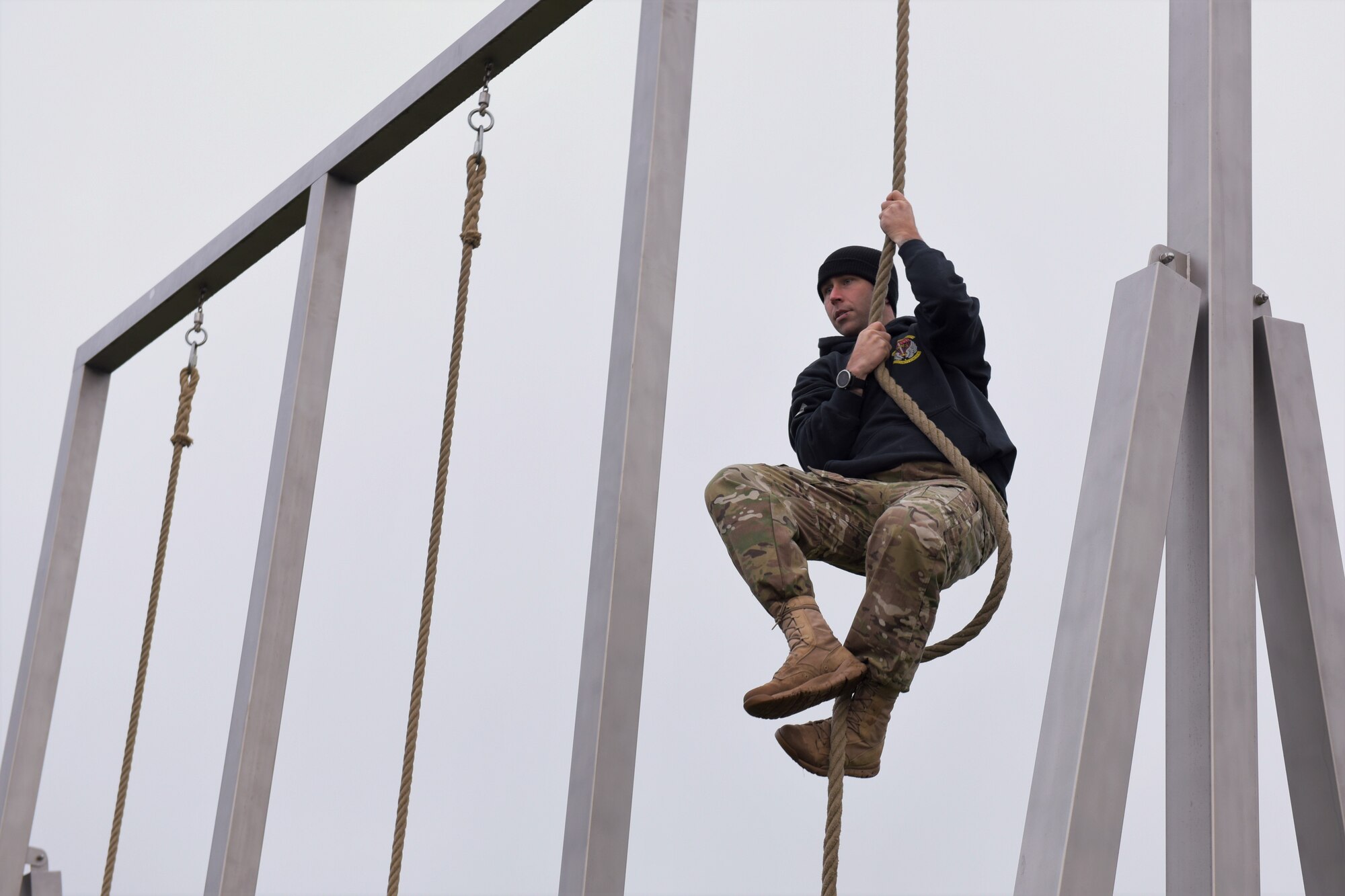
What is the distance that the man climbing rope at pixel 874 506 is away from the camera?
259cm

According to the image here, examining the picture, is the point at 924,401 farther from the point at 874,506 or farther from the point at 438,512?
the point at 438,512

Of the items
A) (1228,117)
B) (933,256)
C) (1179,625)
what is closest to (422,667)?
(933,256)

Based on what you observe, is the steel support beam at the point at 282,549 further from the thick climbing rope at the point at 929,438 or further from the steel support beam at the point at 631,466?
the thick climbing rope at the point at 929,438

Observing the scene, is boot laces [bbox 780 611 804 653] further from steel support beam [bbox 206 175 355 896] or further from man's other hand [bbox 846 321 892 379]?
steel support beam [bbox 206 175 355 896]

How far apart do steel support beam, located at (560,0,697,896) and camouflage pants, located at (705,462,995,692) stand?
18 cm

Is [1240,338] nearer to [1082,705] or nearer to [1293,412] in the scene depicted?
[1293,412]

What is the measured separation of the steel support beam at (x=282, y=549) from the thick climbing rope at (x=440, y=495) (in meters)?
0.37

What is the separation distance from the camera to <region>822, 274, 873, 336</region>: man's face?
10.1 feet

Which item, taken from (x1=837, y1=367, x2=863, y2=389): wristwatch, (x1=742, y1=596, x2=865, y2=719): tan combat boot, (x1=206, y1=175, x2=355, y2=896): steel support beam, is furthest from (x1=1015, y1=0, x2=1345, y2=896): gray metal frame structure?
(x1=206, y1=175, x2=355, y2=896): steel support beam

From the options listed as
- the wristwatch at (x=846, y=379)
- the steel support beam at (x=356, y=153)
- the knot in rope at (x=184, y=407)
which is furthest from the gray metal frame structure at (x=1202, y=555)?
the knot in rope at (x=184, y=407)

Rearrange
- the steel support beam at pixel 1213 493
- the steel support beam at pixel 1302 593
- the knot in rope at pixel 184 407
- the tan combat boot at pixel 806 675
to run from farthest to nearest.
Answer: the knot in rope at pixel 184 407
the tan combat boot at pixel 806 675
the steel support beam at pixel 1302 593
the steel support beam at pixel 1213 493

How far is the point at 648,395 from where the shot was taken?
106 inches

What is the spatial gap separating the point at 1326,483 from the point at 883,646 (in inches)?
29.3

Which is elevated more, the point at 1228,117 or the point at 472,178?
the point at 472,178
